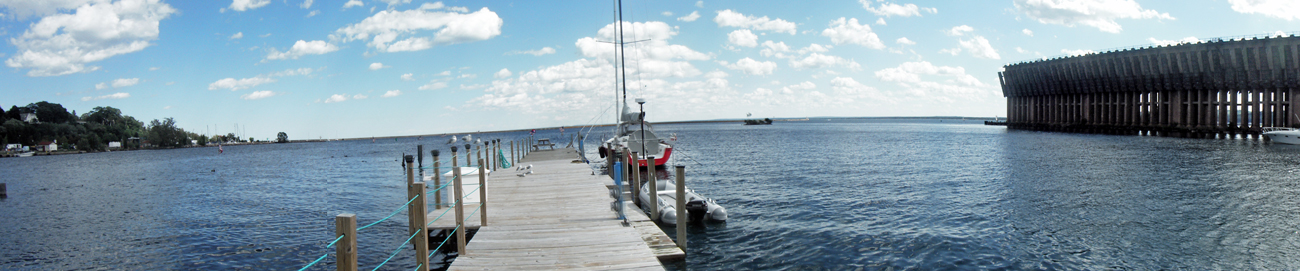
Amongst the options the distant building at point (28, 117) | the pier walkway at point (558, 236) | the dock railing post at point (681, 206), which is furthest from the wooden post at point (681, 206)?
the distant building at point (28, 117)

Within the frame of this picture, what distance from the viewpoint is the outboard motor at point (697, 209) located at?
590 inches

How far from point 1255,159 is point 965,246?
3140 centimetres

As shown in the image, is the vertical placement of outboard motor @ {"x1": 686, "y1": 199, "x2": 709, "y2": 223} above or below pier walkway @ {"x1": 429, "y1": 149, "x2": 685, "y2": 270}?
below

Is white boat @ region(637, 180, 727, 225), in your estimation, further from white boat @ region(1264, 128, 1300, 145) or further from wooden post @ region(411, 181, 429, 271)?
white boat @ region(1264, 128, 1300, 145)

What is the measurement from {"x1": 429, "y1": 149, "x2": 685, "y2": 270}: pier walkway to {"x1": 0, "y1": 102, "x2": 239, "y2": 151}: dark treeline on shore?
145 meters

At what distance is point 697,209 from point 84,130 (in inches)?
6535

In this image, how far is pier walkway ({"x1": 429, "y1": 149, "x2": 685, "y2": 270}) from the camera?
8414mm

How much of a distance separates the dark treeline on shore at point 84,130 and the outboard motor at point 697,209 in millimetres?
146656

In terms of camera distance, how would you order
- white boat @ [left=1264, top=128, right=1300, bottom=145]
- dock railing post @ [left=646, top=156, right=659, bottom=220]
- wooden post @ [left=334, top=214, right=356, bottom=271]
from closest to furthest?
wooden post @ [left=334, top=214, right=356, bottom=271], dock railing post @ [left=646, top=156, right=659, bottom=220], white boat @ [left=1264, top=128, right=1300, bottom=145]

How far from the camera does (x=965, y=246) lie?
516 inches

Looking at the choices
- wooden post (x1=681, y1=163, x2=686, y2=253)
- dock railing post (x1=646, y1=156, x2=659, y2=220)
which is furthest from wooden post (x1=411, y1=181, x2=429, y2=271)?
dock railing post (x1=646, y1=156, x2=659, y2=220)

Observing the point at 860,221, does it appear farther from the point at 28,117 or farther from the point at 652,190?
the point at 28,117

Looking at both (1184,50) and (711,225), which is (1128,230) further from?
(1184,50)

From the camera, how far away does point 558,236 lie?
1005 cm
